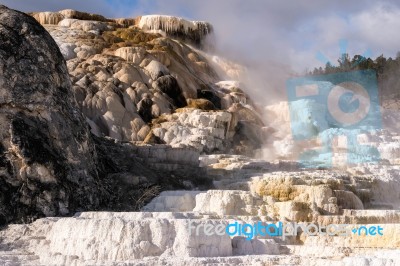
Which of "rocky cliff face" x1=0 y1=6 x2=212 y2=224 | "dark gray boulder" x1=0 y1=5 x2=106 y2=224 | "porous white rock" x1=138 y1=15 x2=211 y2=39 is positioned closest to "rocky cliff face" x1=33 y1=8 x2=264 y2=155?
"porous white rock" x1=138 y1=15 x2=211 y2=39

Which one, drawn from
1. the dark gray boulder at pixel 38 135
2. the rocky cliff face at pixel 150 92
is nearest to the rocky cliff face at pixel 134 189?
the dark gray boulder at pixel 38 135

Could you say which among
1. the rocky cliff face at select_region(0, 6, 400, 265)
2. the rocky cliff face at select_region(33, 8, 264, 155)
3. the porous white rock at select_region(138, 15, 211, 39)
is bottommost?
the rocky cliff face at select_region(0, 6, 400, 265)

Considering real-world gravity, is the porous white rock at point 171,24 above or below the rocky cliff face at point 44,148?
above

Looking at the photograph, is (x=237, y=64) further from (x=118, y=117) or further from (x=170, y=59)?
(x=118, y=117)

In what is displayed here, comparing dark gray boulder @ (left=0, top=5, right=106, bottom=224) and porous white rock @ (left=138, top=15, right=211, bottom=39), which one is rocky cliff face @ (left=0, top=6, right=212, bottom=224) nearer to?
dark gray boulder @ (left=0, top=5, right=106, bottom=224)

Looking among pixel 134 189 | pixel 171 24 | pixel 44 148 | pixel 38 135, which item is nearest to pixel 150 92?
pixel 134 189

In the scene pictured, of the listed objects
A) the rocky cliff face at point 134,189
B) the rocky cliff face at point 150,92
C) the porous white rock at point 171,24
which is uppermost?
the porous white rock at point 171,24

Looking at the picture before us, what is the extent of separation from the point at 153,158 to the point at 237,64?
25.7 meters

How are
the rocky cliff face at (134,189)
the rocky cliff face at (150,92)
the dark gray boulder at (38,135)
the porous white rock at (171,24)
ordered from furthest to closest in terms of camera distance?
the porous white rock at (171,24) → the rocky cliff face at (150,92) → the dark gray boulder at (38,135) → the rocky cliff face at (134,189)

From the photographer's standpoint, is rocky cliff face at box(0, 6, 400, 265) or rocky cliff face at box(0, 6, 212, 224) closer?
rocky cliff face at box(0, 6, 400, 265)

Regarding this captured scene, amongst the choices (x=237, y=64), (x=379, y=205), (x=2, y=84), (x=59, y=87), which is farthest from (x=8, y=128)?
(x=237, y=64)

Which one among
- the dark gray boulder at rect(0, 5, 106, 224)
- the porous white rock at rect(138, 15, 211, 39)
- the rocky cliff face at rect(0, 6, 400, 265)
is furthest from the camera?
the porous white rock at rect(138, 15, 211, 39)

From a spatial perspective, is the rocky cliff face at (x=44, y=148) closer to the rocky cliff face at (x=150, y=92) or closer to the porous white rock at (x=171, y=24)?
the rocky cliff face at (x=150, y=92)

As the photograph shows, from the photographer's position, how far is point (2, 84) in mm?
14977
